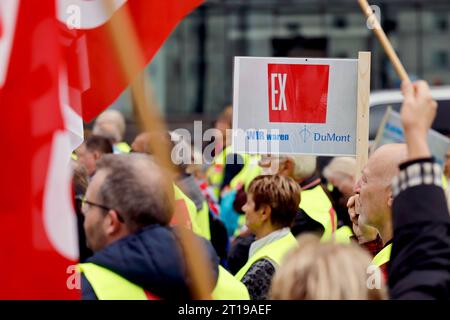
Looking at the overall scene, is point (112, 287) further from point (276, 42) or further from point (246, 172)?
point (276, 42)

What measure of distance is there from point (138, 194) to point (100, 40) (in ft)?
4.89

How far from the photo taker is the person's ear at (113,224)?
3975 mm

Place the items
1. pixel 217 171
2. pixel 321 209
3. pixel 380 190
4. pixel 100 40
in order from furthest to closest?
1. pixel 217 171
2. pixel 321 209
3. pixel 100 40
4. pixel 380 190

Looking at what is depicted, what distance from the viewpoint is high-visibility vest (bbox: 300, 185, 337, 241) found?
7.39 meters

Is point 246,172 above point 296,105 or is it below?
above

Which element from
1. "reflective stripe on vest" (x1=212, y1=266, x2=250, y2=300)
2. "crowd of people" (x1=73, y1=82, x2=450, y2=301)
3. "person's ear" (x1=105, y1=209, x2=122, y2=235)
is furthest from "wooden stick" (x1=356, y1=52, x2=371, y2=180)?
"person's ear" (x1=105, y1=209, x2=122, y2=235)

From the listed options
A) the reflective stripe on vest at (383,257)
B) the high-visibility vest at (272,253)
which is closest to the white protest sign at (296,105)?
the high-visibility vest at (272,253)

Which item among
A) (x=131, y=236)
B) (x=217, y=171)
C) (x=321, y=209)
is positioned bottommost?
(x=131, y=236)

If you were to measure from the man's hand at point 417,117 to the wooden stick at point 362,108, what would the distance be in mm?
2405

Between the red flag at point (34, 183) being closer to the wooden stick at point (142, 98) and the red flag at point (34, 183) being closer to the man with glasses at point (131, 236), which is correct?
the wooden stick at point (142, 98)

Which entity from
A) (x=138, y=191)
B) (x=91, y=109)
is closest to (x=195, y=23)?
(x=91, y=109)

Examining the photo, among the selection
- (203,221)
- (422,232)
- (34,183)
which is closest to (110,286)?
(34,183)

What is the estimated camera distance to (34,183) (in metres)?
3.34
